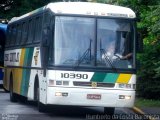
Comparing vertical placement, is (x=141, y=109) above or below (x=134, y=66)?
below

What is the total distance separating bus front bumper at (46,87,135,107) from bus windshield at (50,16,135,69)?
72cm

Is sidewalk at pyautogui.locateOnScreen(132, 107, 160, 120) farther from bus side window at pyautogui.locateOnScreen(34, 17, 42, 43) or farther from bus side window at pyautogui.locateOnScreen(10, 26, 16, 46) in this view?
bus side window at pyautogui.locateOnScreen(10, 26, 16, 46)

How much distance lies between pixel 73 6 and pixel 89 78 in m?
2.19

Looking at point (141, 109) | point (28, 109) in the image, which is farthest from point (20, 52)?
point (141, 109)

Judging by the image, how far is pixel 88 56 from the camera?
17266mm

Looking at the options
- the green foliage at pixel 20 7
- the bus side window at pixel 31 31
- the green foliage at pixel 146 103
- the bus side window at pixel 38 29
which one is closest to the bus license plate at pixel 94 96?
the bus side window at pixel 38 29

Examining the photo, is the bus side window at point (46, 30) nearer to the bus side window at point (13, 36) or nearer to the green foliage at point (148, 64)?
the bus side window at point (13, 36)

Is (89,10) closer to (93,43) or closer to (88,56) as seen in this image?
(93,43)

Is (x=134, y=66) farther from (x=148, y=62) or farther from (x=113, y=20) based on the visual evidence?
(x=148, y=62)

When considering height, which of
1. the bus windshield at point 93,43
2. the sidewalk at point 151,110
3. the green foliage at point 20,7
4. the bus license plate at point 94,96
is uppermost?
the green foliage at point 20,7

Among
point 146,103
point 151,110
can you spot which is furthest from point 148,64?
point 151,110

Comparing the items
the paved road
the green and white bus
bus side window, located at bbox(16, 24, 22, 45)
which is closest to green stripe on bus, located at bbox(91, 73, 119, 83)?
the green and white bus

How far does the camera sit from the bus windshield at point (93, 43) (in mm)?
17234

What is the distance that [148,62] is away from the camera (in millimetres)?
24641
